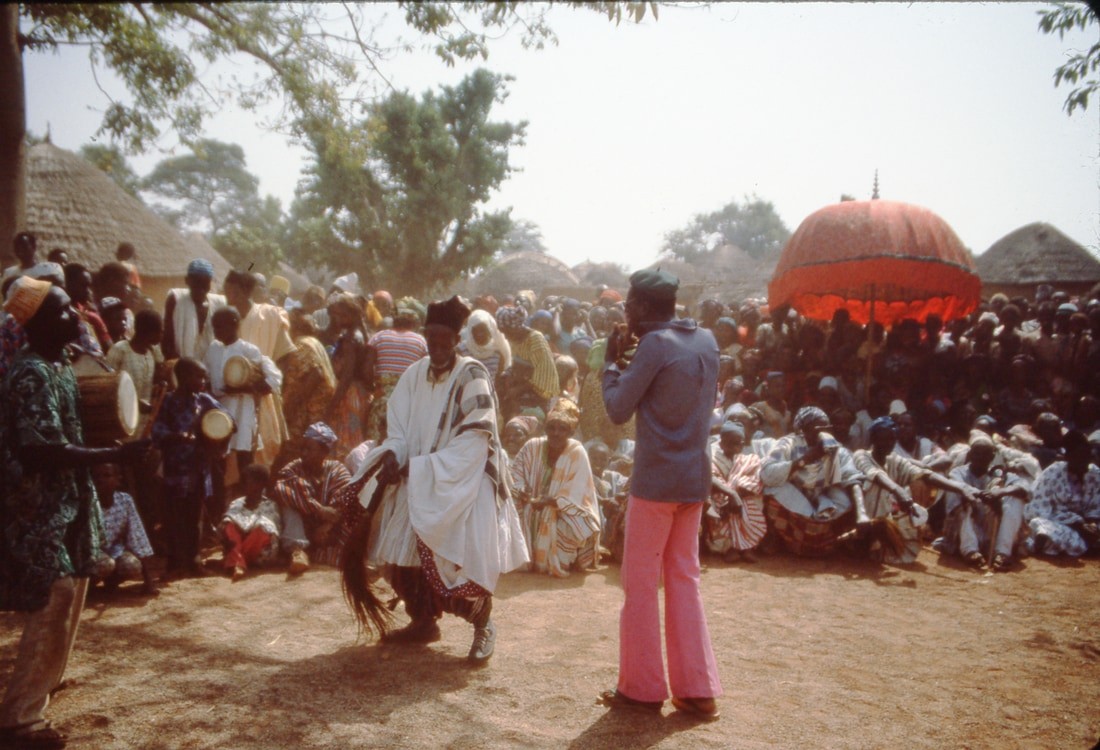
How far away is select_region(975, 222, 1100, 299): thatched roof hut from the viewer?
20828 millimetres

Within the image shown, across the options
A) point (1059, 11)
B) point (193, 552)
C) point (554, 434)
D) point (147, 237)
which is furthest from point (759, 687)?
point (147, 237)

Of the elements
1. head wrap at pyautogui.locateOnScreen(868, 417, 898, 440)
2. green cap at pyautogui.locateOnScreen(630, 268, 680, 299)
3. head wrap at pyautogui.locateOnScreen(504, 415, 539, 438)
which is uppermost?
green cap at pyautogui.locateOnScreen(630, 268, 680, 299)

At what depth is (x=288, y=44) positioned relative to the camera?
788 cm

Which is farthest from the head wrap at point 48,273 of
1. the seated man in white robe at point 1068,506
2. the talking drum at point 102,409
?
the seated man in white robe at point 1068,506

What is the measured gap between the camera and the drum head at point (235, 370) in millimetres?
6660

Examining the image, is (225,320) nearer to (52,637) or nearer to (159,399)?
(159,399)

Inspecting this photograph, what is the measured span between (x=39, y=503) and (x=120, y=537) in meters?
2.57

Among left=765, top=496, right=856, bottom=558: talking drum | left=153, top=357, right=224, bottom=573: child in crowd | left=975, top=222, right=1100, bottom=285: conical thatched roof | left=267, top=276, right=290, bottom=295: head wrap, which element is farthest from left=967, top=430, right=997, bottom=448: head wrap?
left=975, top=222, right=1100, bottom=285: conical thatched roof

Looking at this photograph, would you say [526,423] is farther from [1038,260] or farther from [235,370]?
[1038,260]

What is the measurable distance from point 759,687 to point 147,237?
62.4 ft

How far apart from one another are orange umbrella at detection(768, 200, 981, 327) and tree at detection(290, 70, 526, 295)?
9.45m

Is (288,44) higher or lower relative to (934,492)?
higher

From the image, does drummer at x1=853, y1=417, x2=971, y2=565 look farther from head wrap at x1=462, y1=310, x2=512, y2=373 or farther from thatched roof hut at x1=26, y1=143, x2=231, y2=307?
thatched roof hut at x1=26, y1=143, x2=231, y2=307

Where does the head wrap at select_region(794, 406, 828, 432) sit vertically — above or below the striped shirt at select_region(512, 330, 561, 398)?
below
